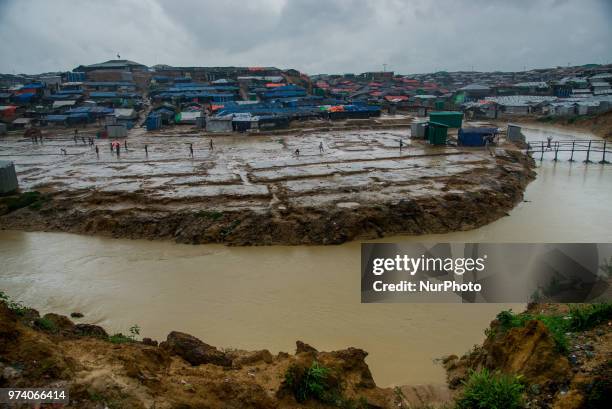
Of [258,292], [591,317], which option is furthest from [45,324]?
[591,317]

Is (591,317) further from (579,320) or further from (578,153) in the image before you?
(578,153)

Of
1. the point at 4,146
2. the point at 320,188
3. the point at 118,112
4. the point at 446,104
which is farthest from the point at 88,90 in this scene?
the point at 320,188

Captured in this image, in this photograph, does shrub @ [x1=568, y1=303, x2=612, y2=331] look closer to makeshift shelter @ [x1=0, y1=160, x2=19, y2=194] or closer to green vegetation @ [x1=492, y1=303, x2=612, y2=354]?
green vegetation @ [x1=492, y1=303, x2=612, y2=354]

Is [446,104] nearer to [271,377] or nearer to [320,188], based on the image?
[320,188]

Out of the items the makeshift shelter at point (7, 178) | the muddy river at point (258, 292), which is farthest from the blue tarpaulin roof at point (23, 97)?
the muddy river at point (258, 292)

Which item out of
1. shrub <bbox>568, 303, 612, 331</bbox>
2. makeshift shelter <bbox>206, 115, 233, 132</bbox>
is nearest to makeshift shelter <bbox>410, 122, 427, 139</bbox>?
makeshift shelter <bbox>206, 115, 233, 132</bbox>

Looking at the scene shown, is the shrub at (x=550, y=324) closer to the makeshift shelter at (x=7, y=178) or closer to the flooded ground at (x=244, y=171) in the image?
the flooded ground at (x=244, y=171)
